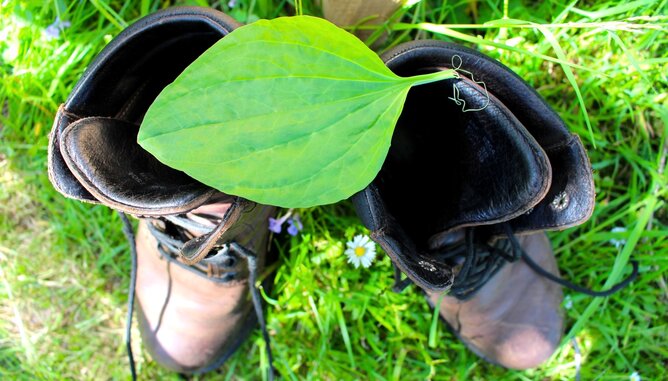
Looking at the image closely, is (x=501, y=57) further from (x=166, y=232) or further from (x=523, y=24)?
(x=166, y=232)

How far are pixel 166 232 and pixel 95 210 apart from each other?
0.47 metres

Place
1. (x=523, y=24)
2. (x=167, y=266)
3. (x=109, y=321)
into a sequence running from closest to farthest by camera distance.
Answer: (x=523, y=24), (x=167, y=266), (x=109, y=321)

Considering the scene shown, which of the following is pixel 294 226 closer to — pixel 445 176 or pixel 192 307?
pixel 192 307

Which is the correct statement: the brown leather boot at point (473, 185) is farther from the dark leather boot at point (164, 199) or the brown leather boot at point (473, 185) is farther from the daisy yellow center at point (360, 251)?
the dark leather boot at point (164, 199)

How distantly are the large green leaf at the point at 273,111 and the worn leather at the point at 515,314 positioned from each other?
658 mm

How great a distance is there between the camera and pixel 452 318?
1.49m

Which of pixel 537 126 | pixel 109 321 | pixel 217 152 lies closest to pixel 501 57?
pixel 537 126

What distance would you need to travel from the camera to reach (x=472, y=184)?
1.08m

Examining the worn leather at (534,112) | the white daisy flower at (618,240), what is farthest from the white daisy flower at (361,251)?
the white daisy flower at (618,240)

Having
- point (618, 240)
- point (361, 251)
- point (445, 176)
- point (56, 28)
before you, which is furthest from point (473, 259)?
point (56, 28)

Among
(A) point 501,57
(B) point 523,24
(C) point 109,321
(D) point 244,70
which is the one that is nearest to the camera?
(D) point 244,70

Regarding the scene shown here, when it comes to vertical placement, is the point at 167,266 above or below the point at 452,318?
above

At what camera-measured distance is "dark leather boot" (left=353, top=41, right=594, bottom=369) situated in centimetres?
97

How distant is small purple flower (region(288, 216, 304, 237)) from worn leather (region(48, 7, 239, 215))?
419 millimetres
